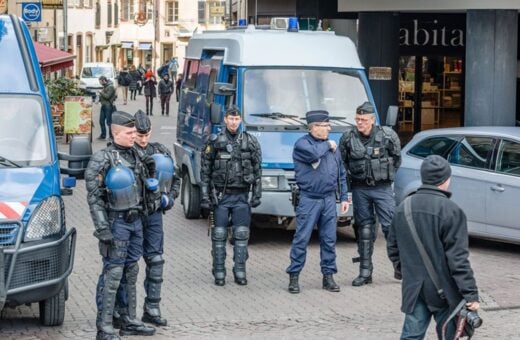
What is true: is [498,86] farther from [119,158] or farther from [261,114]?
[119,158]

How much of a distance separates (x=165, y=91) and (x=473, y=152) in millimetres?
27809

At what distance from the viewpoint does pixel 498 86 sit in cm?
2000

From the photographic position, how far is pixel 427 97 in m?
28.2


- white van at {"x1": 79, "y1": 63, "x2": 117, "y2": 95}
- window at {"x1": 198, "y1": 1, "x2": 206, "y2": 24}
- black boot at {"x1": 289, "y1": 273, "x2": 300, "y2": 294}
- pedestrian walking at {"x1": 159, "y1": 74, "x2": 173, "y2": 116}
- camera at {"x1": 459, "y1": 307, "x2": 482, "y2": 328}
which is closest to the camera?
camera at {"x1": 459, "y1": 307, "x2": 482, "y2": 328}

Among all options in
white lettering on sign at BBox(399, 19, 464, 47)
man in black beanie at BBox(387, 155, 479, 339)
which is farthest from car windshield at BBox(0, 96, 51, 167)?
white lettering on sign at BBox(399, 19, 464, 47)

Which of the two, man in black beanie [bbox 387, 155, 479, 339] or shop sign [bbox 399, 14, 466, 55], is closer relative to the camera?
man in black beanie [bbox 387, 155, 479, 339]

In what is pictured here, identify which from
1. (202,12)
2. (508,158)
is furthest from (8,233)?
(202,12)

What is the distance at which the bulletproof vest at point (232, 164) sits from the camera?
1184 cm

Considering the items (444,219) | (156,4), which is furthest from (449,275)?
(156,4)

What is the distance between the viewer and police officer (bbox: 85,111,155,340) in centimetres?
913

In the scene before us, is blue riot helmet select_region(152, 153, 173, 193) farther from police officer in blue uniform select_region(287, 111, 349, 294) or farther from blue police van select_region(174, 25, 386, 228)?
blue police van select_region(174, 25, 386, 228)

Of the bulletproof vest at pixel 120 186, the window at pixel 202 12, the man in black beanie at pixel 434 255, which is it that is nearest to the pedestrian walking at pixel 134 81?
the window at pixel 202 12

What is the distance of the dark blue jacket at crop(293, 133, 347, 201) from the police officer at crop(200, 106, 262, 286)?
60 centimetres

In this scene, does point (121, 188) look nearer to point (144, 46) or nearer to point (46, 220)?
point (46, 220)
